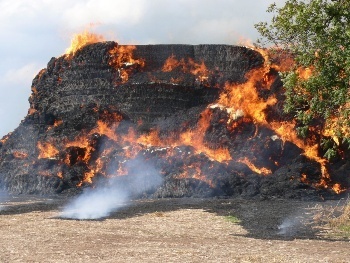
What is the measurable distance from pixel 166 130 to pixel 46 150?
11.3m

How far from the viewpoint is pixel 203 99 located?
189ft

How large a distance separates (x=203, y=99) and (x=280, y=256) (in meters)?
40.8

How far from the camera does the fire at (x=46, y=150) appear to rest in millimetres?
53750

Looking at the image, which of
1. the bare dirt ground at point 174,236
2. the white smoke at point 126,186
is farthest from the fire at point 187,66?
the bare dirt ground at point 174,236

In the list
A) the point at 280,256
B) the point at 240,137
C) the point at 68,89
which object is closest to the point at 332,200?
the point at 240,137

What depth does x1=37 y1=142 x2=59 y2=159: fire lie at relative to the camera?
53.8 m

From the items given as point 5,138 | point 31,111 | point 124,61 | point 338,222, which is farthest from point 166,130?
point 338,222

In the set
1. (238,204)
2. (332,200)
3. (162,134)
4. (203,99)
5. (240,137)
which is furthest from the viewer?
(203,99)

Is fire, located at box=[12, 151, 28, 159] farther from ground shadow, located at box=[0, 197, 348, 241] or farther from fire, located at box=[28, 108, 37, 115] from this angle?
ground shadow, located at box=[0, 197, 348, 241]

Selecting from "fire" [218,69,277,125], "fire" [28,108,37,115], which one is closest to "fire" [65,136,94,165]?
"fire" [28,108,37,115]

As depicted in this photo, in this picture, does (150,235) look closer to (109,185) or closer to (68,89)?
(109,185)

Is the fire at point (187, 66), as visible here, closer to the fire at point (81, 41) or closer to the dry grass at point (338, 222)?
the fire at point (81, 41)

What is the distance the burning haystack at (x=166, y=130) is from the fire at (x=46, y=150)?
12 centimetres

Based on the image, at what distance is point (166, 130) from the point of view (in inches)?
2032
